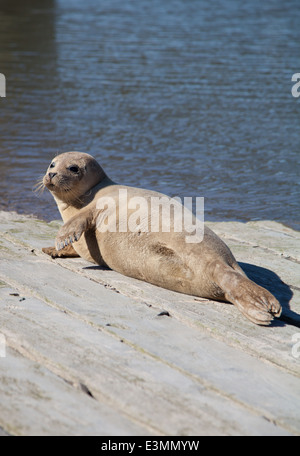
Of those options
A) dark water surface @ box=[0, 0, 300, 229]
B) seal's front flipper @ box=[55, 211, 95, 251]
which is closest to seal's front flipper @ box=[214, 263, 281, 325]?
seal's front flipper @ box=[55, 211, 95, 251]

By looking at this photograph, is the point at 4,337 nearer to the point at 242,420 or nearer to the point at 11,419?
the point at 11,419

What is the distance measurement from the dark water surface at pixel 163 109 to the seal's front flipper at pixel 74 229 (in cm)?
264

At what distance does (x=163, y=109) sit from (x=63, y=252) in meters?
7.24

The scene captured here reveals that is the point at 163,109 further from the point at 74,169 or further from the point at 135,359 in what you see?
the point at 135,359

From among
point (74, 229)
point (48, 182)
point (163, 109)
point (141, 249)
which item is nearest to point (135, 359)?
point (141, 249)

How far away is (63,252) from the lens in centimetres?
451

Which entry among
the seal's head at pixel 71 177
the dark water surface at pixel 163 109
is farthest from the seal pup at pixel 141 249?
the dark water surface at pixel 163 109

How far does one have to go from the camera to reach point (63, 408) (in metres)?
2.54

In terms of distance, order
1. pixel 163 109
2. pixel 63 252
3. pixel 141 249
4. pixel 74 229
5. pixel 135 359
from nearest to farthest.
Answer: pixel 135 359 → pixel 141 249 → pixel 74 229 → pixel 63 252 → pixel 163 109

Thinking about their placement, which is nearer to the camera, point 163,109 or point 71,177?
point 71,177

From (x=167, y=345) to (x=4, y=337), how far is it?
72 centimetres

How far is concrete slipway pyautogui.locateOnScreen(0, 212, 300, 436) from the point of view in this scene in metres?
2.49

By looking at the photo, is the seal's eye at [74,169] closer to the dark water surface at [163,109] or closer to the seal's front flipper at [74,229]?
the seal's front flipper at [74,229]

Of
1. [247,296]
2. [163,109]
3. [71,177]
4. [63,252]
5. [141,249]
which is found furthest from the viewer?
[163,109]
